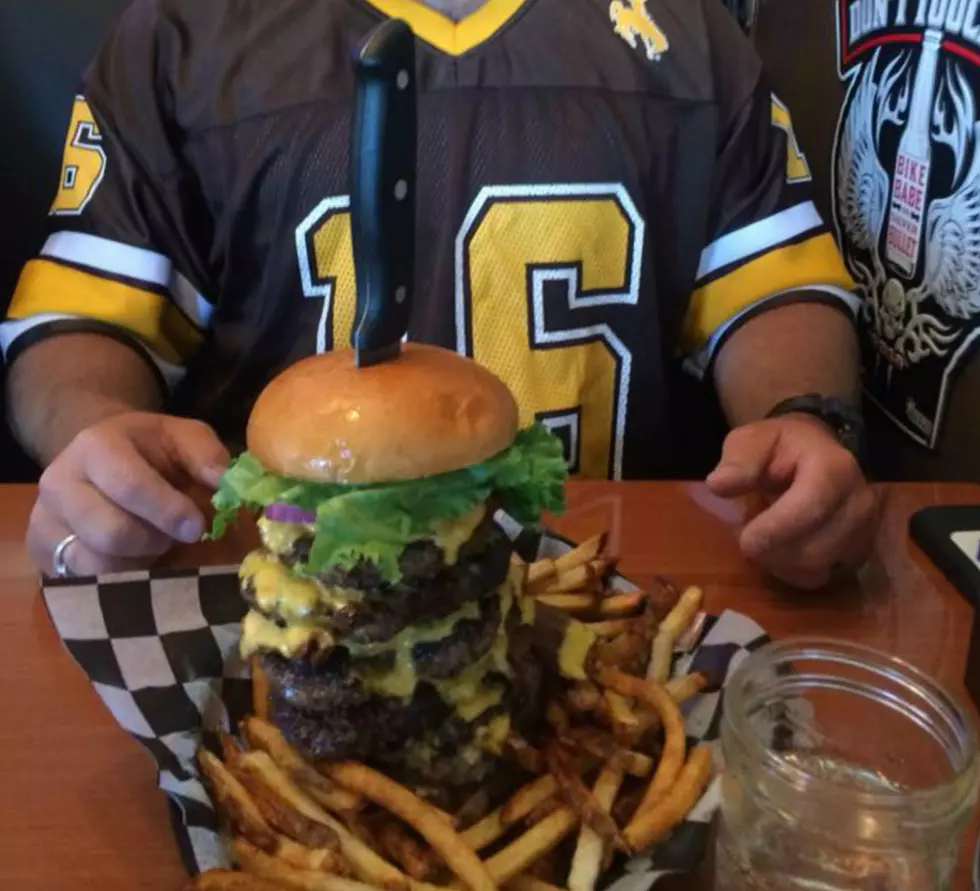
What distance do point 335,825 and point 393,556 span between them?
0.22 m

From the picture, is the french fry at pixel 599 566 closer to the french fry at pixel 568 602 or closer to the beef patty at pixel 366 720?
the french fry at pixel 568 602

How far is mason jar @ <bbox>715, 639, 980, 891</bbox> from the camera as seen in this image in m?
0.73

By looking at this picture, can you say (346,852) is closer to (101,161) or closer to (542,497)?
(542,497)

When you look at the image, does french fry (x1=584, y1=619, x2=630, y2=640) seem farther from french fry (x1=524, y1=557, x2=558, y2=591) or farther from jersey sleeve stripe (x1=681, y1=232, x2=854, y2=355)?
jersey sleeve stripe (x1=681, y1=232, x2=854, y2=355)

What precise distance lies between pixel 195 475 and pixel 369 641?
0.44 metres

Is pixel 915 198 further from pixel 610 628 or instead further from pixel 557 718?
pixel 557 718

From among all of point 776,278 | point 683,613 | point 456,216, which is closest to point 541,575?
point 683,613

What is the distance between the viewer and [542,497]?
0.90 meters

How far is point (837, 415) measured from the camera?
1.44 meters

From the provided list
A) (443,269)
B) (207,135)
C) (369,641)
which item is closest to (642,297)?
(443,269)

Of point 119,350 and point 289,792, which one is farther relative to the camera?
point 119,350

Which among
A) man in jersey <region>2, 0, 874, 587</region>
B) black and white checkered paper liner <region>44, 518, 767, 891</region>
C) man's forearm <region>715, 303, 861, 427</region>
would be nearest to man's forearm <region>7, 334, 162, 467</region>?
man in jersey <region>2, 0, 874, 587</region>

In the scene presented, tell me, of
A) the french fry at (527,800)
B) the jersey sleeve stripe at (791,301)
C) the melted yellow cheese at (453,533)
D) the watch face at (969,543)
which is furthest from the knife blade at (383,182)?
the jersey sleeve stripe at (791,301)

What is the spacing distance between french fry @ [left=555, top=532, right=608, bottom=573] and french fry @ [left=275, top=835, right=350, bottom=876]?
0.40 metres
